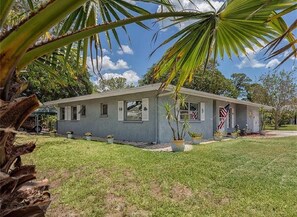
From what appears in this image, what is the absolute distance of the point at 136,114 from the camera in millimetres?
15781

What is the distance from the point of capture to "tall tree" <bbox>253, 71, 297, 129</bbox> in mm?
34844

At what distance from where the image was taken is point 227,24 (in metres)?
3.44

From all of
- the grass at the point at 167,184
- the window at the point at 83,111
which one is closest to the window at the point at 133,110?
the window at the point at 83,111

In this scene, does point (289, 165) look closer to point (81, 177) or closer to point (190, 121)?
point (81, 177)

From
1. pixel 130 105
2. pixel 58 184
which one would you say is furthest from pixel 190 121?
pixel 58 184

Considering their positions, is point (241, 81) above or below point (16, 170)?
above

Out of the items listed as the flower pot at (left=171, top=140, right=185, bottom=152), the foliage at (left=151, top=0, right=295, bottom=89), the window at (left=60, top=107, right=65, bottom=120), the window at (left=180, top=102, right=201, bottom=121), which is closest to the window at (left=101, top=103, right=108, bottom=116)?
the window at (left=180, top=102, right=201, bottom=121)

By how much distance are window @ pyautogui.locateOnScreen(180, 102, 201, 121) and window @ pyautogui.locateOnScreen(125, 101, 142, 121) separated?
92.7 inches

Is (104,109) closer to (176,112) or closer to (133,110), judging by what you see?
(133,110)

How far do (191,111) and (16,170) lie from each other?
15.0 metres

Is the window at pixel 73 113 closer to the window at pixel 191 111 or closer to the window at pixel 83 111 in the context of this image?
the window at pixel 83 111

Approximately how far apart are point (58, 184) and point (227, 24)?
230 inches

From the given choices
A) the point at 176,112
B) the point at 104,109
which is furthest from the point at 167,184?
the point at 104,109

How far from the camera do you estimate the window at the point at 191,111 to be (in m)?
15.9
